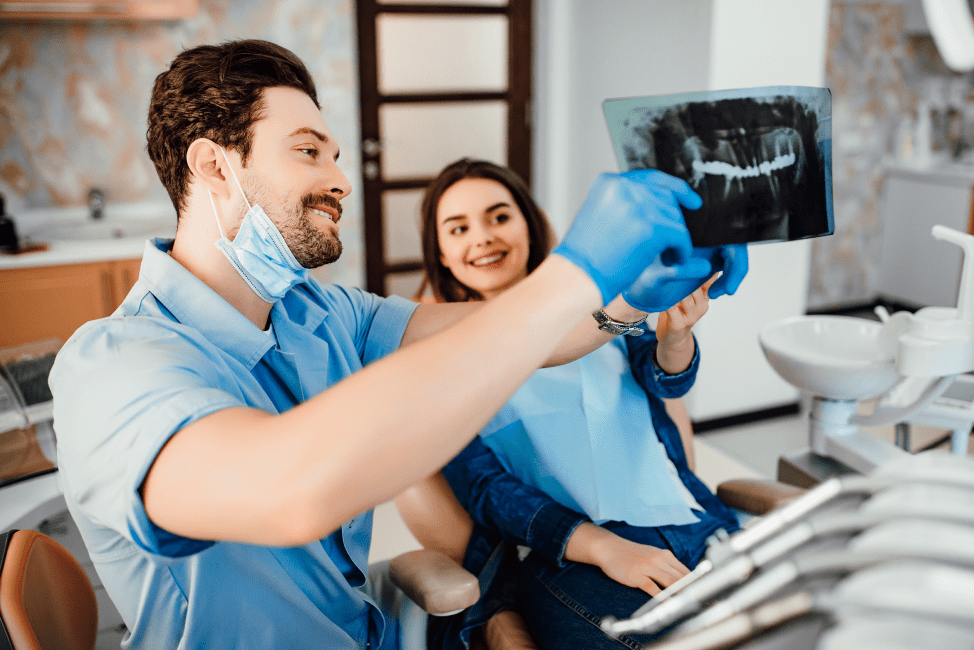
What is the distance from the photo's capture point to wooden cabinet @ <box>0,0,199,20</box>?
2.95 metres

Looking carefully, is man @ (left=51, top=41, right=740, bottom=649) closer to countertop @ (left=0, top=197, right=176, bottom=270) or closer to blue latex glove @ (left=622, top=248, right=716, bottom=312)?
blue latex glove @ (left=622, top=248, right=716, bottom=312)

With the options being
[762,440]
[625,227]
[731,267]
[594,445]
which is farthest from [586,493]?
[762,440]

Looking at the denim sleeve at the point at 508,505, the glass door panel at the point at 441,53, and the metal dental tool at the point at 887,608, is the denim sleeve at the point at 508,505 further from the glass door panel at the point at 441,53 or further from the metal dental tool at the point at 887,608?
the glass door panel at the point at 441,53

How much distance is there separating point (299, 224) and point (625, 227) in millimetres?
496

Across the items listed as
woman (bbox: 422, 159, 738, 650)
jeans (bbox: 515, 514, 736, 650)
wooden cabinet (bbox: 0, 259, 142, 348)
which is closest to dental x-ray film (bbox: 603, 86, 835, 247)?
woman (bbox: 422, 159, 738, 650)

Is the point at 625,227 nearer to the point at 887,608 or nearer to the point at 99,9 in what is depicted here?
the point at 887,608

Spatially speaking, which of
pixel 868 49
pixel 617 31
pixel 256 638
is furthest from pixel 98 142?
pixel 868 49

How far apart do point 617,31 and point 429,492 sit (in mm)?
2826

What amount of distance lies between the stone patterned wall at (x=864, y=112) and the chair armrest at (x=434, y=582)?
3.95 m

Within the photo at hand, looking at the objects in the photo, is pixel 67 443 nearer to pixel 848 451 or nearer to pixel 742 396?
pixel 848 451

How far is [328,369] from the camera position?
116cm

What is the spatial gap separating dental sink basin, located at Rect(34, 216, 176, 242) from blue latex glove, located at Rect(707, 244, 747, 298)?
2.78 metres

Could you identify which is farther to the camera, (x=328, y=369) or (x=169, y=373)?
(x=328, y=369)

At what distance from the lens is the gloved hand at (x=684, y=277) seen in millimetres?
958
